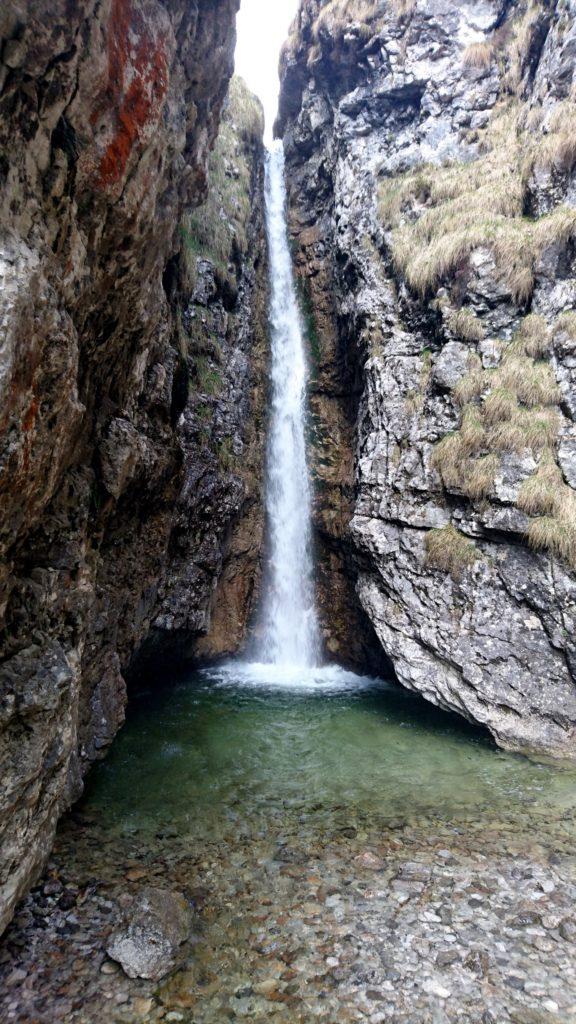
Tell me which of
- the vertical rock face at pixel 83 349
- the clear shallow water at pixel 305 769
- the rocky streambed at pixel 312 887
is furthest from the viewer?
the clear shallow water at pixel 305 769

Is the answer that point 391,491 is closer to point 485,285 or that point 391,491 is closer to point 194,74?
point 485,285

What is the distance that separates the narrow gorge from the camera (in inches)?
139

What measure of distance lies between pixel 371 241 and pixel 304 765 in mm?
11845

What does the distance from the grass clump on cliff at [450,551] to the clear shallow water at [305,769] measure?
8.49 ft

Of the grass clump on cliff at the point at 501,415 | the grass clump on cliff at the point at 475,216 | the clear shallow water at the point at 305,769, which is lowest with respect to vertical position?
the clear shallow water at the point at 305,769

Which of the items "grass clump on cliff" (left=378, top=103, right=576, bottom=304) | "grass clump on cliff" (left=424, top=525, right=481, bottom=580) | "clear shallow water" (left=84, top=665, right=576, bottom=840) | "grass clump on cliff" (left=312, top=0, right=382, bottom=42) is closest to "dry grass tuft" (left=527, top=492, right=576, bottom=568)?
"grass clump on cliff" (left=424, top=525, right=481, bottom=580)

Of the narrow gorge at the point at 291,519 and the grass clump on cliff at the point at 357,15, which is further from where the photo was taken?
the grass clump on cliff at the point at 357,15

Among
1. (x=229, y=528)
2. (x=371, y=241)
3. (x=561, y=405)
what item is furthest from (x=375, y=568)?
(x=371, y=241)

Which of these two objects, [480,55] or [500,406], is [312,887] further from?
[480,55]

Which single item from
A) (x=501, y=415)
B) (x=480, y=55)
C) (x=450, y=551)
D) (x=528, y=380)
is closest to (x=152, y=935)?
(x=450, y=551)

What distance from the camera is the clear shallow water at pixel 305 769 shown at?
18.8 feet

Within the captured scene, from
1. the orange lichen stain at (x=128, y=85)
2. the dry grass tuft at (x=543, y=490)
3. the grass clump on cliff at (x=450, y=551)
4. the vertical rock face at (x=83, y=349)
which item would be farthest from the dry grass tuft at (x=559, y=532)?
the orange lichen stain at (x=128, y=85)

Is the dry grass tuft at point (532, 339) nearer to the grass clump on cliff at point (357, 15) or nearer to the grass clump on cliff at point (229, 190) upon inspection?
the grass clump on cliff at point (229, 190)

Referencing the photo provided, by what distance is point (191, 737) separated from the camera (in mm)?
7746
